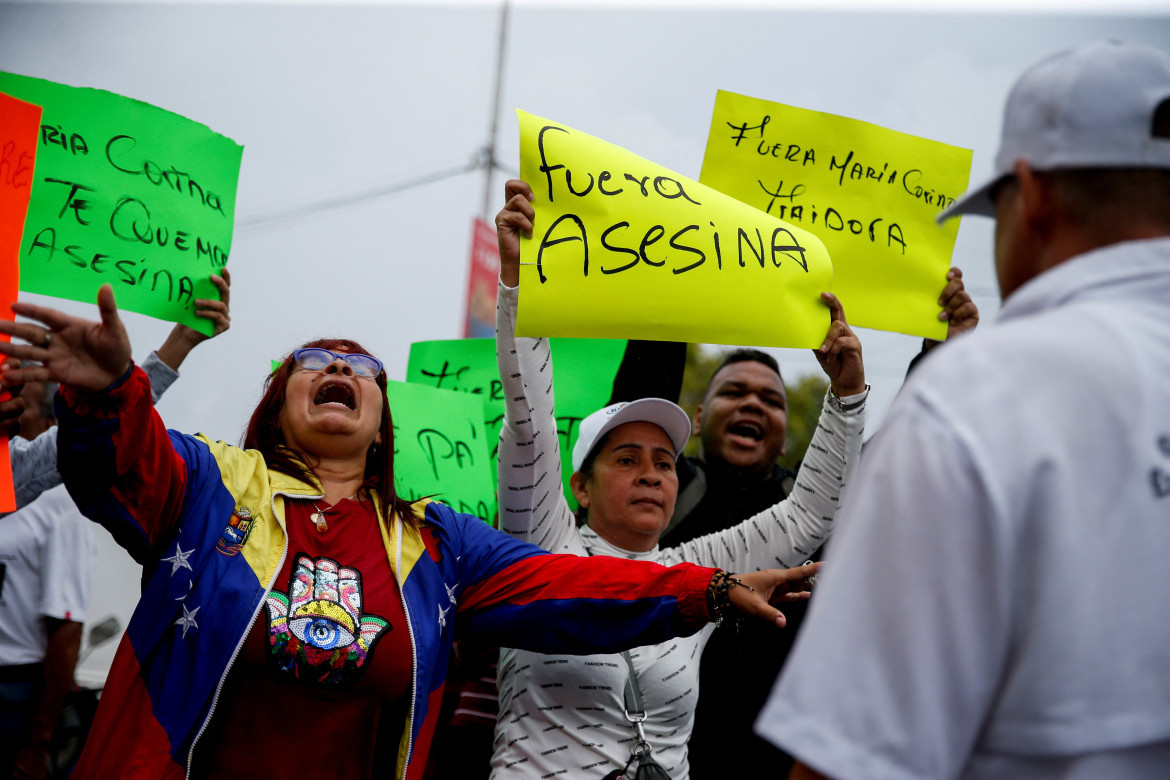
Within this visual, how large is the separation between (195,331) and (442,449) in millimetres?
853

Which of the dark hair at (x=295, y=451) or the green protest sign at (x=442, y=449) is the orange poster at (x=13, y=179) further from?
the green protest sign at (x=442, y=449)

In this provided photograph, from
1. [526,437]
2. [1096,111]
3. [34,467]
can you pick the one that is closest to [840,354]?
[526,437]

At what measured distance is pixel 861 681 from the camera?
885mm

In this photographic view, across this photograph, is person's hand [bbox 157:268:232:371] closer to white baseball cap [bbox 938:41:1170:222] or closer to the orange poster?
the orange poster

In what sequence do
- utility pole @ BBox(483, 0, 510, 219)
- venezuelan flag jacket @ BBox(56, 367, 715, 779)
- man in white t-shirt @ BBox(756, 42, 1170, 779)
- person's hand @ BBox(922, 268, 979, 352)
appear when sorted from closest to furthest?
man in white t-shirt @ BBox(756, 42, 1170, 779) → venezuelan flag jacket @ BBox(56, 367, 715, 779) → person's hand @ BBox(922, 268, 979, 352) → utility pole @ BBox(483, 0, 510, 219)

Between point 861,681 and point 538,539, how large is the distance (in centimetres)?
179

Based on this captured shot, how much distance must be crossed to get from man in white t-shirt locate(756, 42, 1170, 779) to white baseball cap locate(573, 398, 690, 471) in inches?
76.6

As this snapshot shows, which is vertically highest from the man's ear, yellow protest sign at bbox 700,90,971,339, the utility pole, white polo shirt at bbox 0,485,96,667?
the utility pole

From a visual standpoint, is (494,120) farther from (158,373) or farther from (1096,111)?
(1096,111)

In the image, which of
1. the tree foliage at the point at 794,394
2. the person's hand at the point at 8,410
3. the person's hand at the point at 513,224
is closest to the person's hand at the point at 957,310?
the person's hand at the point at 513,224

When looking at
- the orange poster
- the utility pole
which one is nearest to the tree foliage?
the utility pole

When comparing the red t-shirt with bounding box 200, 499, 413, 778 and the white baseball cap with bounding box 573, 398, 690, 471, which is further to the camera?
the white baseball cap with bounding box 573, 398, 690, 471

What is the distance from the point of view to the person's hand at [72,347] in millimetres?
1673

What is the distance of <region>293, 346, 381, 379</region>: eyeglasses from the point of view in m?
2.60
